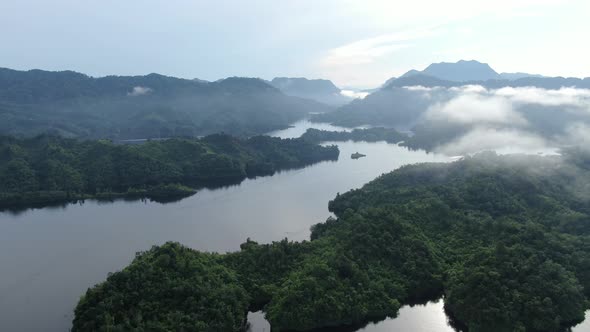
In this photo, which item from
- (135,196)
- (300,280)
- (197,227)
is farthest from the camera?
(135,196)

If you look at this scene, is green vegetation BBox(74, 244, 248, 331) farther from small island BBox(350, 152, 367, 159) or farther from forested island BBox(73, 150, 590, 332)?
small island BBox(350, 152, 367, 159)

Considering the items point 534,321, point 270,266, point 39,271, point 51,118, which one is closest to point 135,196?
point 39,271

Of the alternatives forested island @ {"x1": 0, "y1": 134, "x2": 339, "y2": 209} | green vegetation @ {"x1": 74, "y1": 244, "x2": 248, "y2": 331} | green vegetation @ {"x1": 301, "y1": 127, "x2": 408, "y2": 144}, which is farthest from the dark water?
green vegetation @ {"x1": 301, "y1": 127, "x2": 408, "y2": 144}

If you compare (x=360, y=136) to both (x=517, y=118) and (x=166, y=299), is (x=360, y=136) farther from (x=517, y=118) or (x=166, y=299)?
(x=166, y=299)

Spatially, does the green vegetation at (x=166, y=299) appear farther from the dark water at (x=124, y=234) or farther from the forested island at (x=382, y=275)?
the dark water at (x=124, y=234)

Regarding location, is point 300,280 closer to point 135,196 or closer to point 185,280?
point 185,280

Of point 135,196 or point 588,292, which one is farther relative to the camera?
point 135,196
